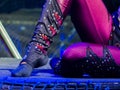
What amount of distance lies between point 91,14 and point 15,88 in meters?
0.45

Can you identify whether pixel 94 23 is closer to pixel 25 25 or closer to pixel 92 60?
pixel 92 60

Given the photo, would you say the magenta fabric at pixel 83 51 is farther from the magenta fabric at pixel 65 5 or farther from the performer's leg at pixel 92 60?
the magenta fabric at pixel 65 5

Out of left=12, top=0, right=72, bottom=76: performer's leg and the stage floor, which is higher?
left=12, top=0, right=72, bottom=76: performer's leg

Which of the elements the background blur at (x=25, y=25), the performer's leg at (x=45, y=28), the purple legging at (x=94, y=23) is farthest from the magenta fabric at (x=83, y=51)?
the background blur at (x=25, y=25)

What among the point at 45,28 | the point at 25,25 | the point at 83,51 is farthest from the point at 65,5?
the point at 25,25

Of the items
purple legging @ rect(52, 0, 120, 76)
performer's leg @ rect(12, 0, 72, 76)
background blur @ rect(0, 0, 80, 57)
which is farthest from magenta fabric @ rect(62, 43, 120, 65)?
background blur @ rect(0, 0, 80, 57)

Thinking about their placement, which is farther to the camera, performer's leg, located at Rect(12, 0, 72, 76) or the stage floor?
performer's leg, located at Rect(12, 0, 72, 76)

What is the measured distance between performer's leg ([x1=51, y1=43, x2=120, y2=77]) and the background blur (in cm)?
150

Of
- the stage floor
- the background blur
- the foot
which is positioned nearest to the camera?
the stage floor

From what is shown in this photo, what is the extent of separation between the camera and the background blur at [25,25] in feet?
13.1

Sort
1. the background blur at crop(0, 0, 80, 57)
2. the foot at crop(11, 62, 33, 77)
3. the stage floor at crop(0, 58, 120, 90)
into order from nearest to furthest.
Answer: the stage floor at crop(0, 58, 120, 90) < the foot at crop(11, 62, 33, 77) < the background blur at crop(0, 0, 80, 57)

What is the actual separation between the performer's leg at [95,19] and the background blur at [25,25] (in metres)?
1.42

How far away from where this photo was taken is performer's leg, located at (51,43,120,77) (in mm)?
1884

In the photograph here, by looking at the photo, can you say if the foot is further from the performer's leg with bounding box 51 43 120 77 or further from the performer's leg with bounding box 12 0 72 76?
the performer's leg with bounding box 51 43 120 77
